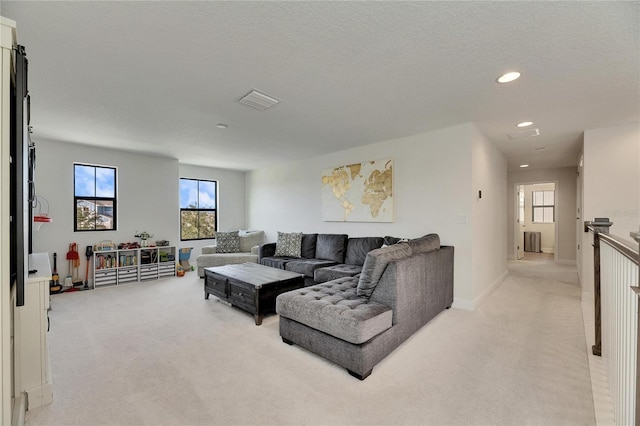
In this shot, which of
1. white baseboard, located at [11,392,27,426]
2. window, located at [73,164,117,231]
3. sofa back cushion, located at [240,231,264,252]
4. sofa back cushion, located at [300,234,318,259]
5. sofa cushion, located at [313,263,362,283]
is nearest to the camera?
white baseboard, located at [11,392,27,426]

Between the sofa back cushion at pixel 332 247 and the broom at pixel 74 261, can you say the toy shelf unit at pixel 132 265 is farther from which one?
the sofa back cushion at pixel 332 247

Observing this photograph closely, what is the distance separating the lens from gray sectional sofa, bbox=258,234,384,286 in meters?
4.19

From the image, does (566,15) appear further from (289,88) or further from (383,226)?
(383,226)

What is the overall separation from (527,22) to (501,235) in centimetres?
433

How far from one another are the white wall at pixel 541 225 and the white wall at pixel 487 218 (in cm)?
494

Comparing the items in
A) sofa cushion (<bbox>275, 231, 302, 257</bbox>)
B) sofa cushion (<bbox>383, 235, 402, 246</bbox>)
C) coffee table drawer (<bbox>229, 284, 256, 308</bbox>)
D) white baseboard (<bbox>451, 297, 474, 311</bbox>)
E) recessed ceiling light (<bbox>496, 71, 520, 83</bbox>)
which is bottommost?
white baseboard (<bbox>451, 297, 474, 311</bbox>)

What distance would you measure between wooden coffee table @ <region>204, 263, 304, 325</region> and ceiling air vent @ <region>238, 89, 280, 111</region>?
2.01 m

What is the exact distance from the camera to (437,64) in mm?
2227

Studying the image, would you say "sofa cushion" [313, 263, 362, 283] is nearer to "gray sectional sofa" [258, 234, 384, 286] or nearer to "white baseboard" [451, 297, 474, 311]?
"gray sectional sofa" [258, 234, 384, 286]

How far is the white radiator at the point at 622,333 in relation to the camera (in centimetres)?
134

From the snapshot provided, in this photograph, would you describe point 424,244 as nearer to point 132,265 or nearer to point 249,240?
point 249,240

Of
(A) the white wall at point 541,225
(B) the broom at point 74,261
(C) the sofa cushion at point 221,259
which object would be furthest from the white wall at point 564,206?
(B) the broom at point 74,261

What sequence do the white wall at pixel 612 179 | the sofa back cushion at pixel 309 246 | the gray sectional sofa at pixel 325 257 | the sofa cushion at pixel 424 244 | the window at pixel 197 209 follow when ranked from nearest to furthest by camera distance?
the sofa cushion at pixel 424 244
the white wall at pixel 612 179
the gray sectional sofa at pixel 325 257
the sofa back cushion at pixel 309 246
the window at pixel 197 209

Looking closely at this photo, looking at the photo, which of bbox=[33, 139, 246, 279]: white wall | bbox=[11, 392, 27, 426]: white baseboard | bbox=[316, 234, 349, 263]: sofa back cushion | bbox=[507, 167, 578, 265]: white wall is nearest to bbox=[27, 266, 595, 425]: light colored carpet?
bbox=[11, 392, 27, 426]: white baseboard
